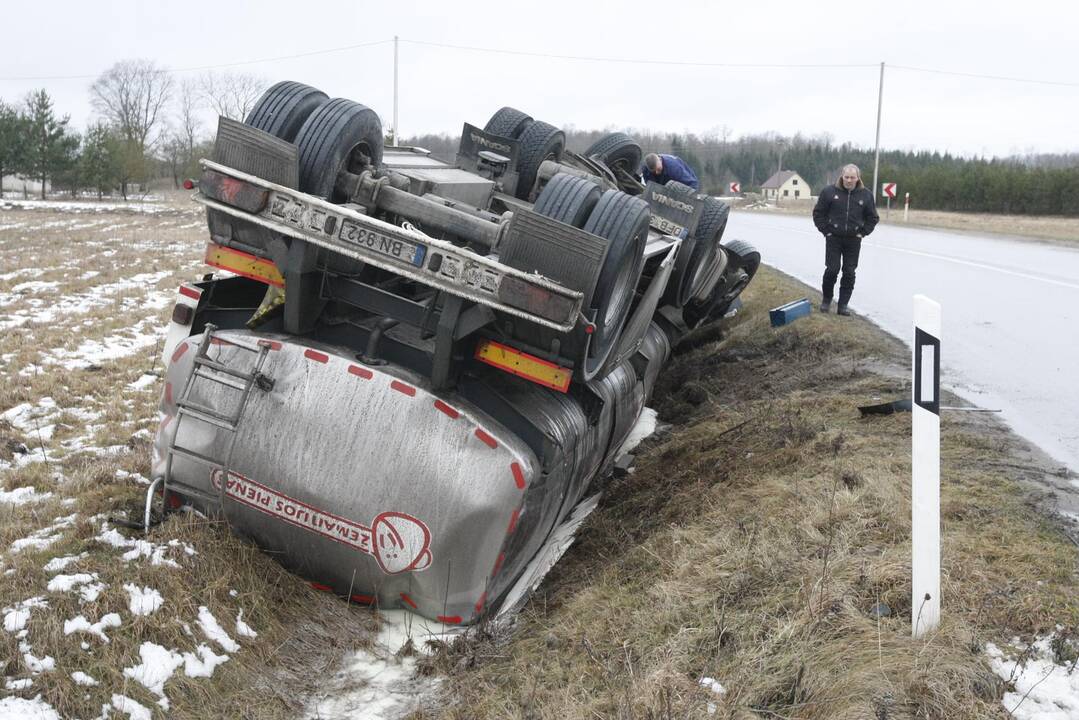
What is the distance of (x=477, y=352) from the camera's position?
14.4 feet

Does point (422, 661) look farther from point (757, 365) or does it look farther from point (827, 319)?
point (827, 319)

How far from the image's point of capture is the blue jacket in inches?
402

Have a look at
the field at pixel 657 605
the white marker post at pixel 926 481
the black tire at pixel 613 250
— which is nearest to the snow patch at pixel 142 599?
the field at pixel 657 605

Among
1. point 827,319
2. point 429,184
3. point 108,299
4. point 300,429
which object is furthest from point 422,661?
point 108,299

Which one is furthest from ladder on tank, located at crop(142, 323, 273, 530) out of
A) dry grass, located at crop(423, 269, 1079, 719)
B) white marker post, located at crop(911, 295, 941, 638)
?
white marker post, located at crop(911, 295, 941, 638)

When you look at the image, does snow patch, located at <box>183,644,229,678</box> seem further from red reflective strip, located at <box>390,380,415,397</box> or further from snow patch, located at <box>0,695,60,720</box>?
red reflective strip, located at <box>390,380,415,397</box>

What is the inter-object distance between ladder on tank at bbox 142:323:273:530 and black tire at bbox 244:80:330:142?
1059mm

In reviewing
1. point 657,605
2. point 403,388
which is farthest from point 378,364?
point 657,605

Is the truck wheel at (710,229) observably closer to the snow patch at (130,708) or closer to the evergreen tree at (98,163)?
the snow patch at (130,708)

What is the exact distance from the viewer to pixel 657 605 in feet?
13.1

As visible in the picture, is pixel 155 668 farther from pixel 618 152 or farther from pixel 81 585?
pixel 618 152

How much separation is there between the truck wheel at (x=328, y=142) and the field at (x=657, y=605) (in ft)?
5.64

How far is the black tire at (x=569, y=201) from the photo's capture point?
4.50 m

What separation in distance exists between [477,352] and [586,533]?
67.5 inches
